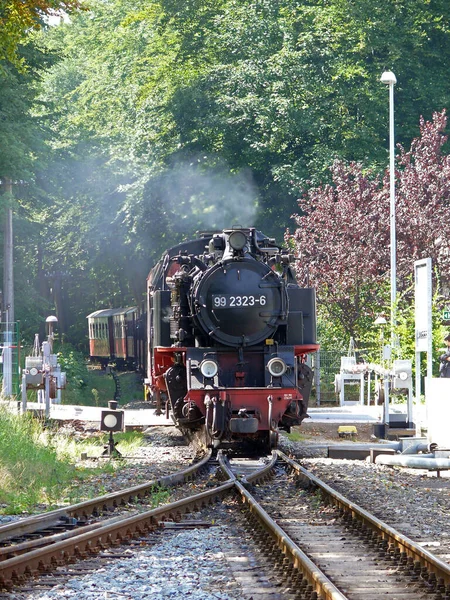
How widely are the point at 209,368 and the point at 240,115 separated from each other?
89.1ft

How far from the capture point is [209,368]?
15.6 meters

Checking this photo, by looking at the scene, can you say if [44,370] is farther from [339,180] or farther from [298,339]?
[339,180]

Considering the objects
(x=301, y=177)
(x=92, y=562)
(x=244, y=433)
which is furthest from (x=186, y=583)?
(x=301, y=177)

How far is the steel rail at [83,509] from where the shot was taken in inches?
353

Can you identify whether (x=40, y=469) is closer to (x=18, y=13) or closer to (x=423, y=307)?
(x=18, y=13)

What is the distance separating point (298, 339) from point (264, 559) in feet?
28.0

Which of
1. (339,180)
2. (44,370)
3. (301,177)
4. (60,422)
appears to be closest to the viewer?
(60,422)

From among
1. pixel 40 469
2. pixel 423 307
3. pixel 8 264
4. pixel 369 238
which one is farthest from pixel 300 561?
pixel 8 264

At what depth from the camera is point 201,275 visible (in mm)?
15977

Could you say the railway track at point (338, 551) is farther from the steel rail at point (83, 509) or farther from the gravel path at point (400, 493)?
the steel rail at point (83, 509)

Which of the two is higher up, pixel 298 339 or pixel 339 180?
pixel 339 180

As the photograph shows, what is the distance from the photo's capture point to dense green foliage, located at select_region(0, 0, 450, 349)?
40500mm

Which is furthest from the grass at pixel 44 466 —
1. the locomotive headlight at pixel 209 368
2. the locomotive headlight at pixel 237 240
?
the locomotive headlight at pixel 237 240

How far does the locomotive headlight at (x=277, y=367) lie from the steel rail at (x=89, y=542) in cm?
478
